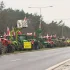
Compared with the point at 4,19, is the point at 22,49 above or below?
below

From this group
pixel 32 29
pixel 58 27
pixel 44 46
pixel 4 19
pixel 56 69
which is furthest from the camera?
pixel 58 27

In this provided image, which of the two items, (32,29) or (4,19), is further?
(32,29)

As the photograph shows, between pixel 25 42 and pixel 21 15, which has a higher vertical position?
pixel 21 15

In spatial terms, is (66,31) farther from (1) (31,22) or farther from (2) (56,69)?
(2) (56,69)

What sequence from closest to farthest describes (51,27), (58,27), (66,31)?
1. (51,27)
2. (58,27)
3. (66,31)

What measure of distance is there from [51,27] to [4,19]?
4962 centimetres

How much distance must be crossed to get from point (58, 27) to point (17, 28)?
9311cm

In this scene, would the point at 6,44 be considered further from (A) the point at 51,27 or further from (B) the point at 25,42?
(A) the point at 51,27

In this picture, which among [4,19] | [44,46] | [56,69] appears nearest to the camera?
[56,69]

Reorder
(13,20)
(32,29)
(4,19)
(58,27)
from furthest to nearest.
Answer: (58,27), (32,29), (13,20), (4,19)

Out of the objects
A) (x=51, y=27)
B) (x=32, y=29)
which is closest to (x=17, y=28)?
(x=32, y=29)

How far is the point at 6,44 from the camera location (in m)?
35.7

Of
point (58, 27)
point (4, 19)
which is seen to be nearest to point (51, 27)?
point (58, 27)

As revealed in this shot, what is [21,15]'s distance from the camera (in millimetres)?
110812
